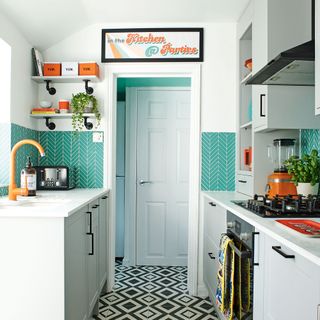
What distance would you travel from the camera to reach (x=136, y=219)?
393 cm

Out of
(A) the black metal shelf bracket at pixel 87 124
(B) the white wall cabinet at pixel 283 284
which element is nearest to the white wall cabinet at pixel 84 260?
(A) the black metal shelf bracket at pixel 87 124

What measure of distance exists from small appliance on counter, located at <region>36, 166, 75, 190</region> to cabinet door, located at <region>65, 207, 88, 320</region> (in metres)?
0.87

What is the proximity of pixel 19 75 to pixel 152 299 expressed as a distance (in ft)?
6.99

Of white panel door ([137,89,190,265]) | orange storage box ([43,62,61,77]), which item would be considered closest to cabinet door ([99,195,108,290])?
white panel door ([137,89,190,265])

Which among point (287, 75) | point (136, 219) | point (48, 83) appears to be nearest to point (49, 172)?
point (48, 83)

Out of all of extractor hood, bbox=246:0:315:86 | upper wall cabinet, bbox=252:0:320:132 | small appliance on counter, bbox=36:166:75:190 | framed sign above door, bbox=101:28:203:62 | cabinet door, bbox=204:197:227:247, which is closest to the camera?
extractor hood, bbox=246:0:315:86

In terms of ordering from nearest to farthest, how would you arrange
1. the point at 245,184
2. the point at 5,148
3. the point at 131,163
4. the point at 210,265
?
the point at 5,148, the point at 210,265, the point at 245,184, the point at 131,163

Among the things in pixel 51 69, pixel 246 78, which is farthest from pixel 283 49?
pixel 51 69

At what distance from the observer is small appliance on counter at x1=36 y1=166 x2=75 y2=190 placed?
A: 2.92 meters

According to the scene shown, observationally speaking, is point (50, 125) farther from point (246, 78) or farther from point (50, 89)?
point (246, 78)

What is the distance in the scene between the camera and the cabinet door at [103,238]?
2755 millimetres

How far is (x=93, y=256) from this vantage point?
2.43m

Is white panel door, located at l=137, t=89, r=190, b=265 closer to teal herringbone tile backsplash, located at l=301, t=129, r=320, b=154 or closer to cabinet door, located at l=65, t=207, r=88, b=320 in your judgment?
teal herringbone tile backsplash, located at l=301, t=129, r=320, b=154

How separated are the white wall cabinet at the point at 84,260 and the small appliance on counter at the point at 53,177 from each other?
0.37 m
